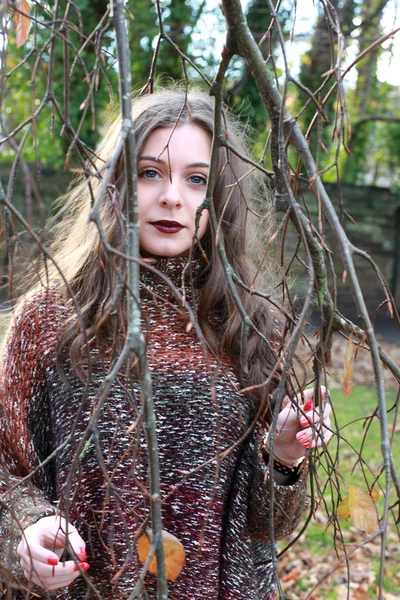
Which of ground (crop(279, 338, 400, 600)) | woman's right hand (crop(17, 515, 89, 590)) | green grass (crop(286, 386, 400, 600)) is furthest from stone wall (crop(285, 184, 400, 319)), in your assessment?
woman's right hand (crop(17, 515, 89, 590))

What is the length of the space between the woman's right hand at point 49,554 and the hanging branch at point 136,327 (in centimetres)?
52

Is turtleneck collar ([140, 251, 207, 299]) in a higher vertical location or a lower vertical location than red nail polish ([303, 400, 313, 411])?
higher

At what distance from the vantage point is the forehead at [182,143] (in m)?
1.47

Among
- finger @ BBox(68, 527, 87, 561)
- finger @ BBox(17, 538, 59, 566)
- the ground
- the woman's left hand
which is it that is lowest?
the ground

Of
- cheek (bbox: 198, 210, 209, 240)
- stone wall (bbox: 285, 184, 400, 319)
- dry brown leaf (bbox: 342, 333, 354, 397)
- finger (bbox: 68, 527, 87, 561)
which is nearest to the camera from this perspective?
dry brown leaf (bbox: 342, 333, 354, 397)

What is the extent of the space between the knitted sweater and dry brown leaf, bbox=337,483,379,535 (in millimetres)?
609

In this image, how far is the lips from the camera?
146 cm

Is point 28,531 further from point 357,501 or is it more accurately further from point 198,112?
point 198,112

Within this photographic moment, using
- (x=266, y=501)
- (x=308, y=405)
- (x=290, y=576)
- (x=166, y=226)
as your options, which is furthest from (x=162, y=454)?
(x=290, y=576)

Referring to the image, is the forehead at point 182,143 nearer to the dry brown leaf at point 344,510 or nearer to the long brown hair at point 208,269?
the long brown hair at point 208,269

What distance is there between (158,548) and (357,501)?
0.38 metres

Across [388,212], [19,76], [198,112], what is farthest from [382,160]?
[198,112]

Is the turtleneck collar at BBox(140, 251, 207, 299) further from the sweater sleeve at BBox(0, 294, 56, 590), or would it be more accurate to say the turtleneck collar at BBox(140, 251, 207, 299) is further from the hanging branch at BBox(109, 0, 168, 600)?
the hanging branch at BBox(109, 0, 168, 600)

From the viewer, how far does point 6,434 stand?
1476mm
